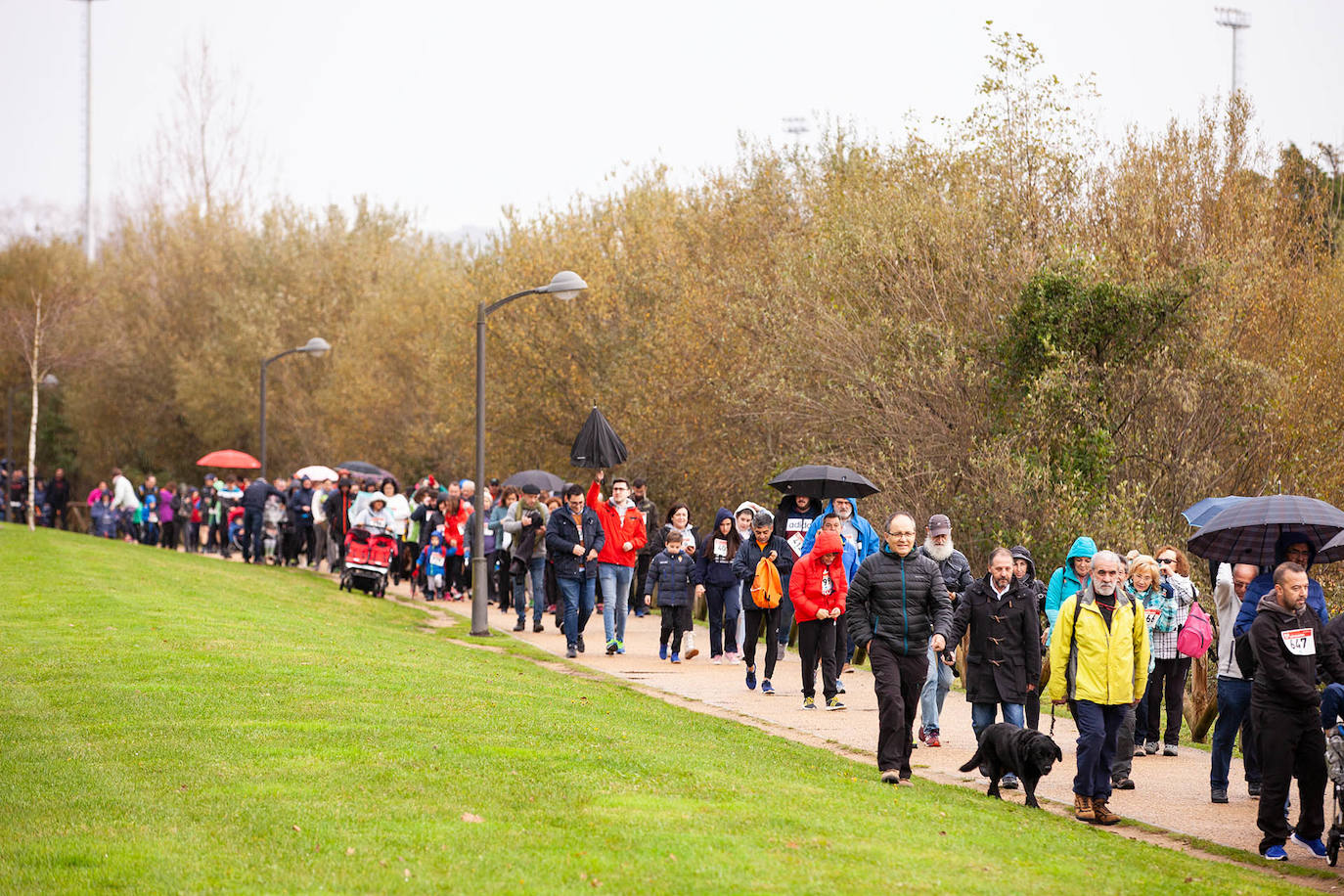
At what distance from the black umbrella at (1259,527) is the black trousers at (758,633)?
488cm

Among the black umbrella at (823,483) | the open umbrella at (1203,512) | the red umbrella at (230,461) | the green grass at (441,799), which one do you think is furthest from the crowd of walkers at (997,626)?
the red umbrella at (230,461)

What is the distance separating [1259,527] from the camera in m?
11.5

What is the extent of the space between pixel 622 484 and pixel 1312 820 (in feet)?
33.0

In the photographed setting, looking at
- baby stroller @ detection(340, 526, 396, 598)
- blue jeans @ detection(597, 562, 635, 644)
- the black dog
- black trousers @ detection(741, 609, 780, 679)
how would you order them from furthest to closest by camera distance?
baby stroller @ detection(340, 526, 396, 598) → blue jeans @ detection(597, 562, 635, 644) → black trousers @ detection(741, 609, 780, 679) → the black dog

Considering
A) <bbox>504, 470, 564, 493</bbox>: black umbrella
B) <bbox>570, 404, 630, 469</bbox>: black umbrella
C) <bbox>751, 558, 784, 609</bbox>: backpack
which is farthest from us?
<bbox>504, 470, 564, 493</bbox>: black umbrella

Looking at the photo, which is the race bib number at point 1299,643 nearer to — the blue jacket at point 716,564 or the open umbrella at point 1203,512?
the open umbrella at point 1203,512

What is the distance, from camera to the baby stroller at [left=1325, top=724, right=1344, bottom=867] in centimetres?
864

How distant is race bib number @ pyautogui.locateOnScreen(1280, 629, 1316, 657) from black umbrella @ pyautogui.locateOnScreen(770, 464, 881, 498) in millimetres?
7669

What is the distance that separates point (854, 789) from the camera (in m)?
9.60

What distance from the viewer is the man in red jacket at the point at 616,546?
17.7 metres

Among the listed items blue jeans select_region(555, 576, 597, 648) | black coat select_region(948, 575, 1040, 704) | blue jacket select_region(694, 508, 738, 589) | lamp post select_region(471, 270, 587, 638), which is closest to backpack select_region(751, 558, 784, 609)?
blue jacket select_region(694, 508, 738, 589)

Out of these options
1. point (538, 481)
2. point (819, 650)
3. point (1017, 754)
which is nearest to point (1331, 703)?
point (1017, 754)

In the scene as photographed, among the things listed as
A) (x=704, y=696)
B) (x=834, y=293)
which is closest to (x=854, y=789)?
(x=704, y=696)

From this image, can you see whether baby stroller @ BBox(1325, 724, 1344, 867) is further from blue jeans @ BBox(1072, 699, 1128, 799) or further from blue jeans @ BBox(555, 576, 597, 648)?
blue jeans @ BBox(555, 576, 597, 648)
